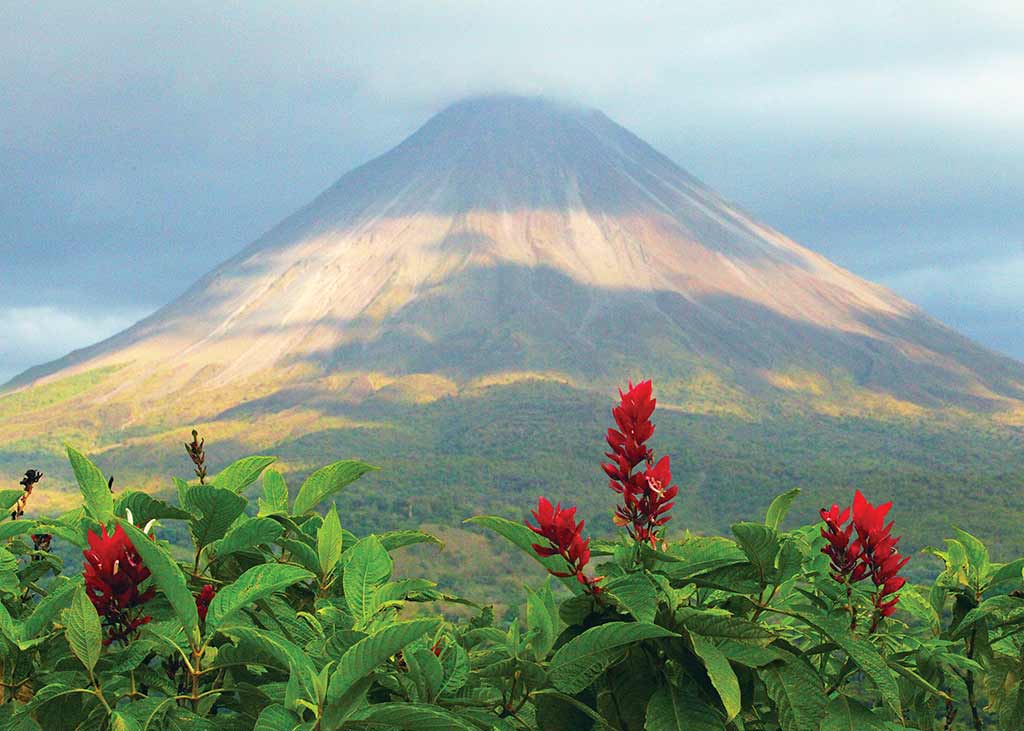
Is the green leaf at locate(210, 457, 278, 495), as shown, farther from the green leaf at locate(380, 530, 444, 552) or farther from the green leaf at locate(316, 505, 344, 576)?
the green leaf at locate(380, 530, 444, 552)

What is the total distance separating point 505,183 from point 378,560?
619ft

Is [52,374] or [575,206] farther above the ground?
[575,206]

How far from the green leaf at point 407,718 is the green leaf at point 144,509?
0.67 meters

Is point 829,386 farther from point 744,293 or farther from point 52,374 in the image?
point 52,374

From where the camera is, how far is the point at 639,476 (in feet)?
6.07

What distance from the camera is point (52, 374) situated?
172 metres

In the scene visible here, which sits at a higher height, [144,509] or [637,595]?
[144,509]

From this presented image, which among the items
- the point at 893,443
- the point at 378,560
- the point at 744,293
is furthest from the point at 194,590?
the point at 744,293

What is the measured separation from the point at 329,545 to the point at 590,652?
2.09 feet

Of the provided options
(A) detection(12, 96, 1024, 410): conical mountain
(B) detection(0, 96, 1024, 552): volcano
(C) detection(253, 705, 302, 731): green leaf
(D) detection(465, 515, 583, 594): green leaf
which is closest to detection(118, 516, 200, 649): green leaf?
(C) detection(253, 705, 302, 731): green leaf

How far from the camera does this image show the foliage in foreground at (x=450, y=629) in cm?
163

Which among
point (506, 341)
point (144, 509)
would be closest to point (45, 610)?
point (144, 509)

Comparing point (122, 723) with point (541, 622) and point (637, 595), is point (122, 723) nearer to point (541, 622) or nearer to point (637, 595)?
point (541, 622)

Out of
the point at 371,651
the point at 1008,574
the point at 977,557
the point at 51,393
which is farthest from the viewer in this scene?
the point at 51,393
